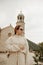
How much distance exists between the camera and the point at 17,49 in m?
6.21

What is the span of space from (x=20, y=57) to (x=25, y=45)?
0.90ft

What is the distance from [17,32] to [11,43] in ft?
0.86

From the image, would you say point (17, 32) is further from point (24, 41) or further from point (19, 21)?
point (19, 21)

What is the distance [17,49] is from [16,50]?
0.03 m

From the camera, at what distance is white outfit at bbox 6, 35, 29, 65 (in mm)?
6188

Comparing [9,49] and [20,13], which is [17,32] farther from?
[20,13]

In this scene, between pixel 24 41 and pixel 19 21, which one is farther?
pixel 19 21

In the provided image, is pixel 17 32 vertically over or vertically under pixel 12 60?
over

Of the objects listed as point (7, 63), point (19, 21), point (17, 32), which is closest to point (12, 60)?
point (7, 63)

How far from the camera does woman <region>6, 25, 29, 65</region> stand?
244 inches

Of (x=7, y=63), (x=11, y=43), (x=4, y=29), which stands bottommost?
(x=7, y=63)

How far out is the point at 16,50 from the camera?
6.21 meters

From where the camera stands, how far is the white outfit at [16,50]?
244 inches

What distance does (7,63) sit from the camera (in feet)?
20.4
